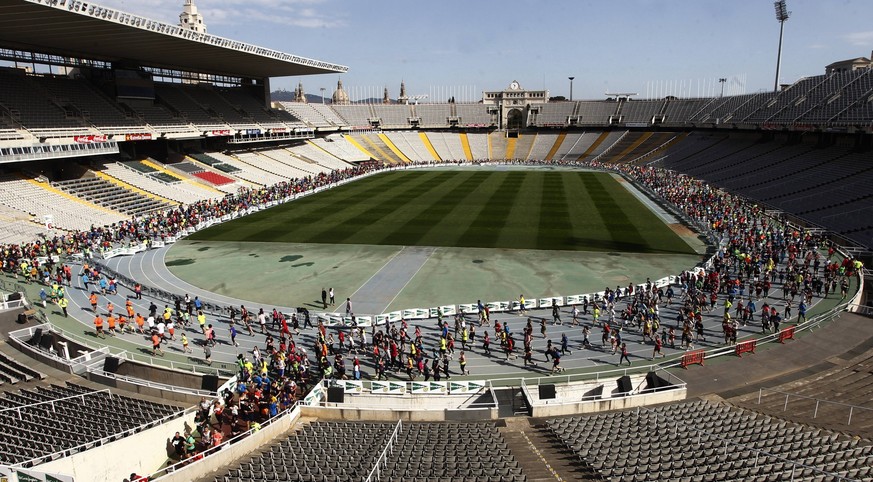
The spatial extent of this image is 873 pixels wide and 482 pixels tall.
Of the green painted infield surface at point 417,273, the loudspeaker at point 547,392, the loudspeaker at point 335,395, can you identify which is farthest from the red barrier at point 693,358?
the loudspeaker at point 335,395

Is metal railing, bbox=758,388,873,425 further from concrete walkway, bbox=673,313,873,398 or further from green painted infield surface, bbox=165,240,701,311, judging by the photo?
green painted infield surface, bbox=165,240,701,311

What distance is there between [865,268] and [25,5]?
158ft

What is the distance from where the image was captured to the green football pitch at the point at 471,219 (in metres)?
34.4

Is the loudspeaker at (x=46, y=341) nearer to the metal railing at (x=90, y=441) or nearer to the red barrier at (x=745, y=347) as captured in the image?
the metal railing at (x=90, y=441)

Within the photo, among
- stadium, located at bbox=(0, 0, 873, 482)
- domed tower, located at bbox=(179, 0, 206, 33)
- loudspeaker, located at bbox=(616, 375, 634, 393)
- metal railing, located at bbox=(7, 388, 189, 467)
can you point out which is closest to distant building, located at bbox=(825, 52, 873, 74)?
stadium, located at bbox=(0, 0, 873, 482)

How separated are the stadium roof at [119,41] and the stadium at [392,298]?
0.38 m

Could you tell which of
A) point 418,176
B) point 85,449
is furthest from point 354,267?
point 418,176

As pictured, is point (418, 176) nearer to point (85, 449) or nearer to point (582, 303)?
point (582, 303)

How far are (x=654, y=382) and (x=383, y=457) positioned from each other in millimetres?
8609

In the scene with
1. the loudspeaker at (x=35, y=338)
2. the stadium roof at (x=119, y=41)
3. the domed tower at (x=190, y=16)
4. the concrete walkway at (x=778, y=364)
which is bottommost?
the loudspeaker at (x=35, y=338)

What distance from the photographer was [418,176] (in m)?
69.2

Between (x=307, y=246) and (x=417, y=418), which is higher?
(x=307, y=246)

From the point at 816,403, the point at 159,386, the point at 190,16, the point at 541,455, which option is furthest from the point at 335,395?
the point at 190,16

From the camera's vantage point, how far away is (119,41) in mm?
43875
